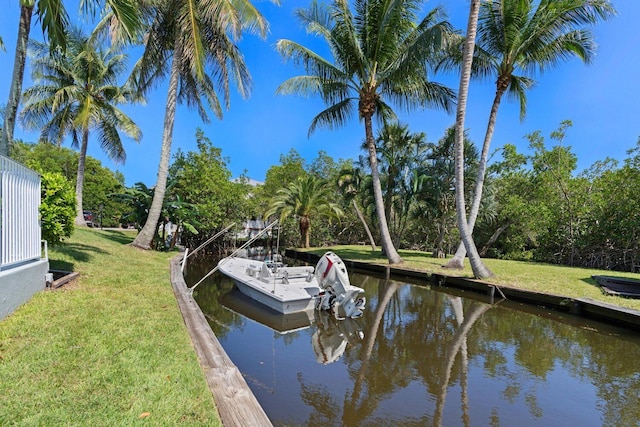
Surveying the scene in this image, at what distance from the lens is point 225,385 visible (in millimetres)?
3424

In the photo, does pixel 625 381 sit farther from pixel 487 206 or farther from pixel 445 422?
pixel 487 206

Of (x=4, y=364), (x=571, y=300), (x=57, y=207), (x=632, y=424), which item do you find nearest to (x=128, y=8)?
(x=57, y=207)

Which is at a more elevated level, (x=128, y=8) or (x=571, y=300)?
(x=128, y=8)

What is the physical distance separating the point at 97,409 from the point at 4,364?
137 centimetres

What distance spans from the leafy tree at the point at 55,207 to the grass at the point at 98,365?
3.55 feet

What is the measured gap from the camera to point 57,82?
766 inches

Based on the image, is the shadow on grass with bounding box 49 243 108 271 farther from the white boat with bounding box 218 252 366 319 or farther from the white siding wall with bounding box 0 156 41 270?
the white boat with bounding box 218 252 366 319

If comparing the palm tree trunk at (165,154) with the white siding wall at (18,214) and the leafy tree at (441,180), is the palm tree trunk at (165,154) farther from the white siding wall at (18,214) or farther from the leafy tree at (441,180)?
the leafy tree at (441,180)

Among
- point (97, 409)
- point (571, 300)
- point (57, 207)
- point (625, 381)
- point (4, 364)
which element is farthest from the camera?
point (571, 300)

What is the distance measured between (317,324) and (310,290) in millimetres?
1312

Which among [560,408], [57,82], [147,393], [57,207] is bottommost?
[560,408]

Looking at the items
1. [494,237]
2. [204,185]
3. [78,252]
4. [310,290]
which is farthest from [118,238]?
[494,237]

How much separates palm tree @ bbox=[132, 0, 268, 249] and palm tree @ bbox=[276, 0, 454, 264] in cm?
244

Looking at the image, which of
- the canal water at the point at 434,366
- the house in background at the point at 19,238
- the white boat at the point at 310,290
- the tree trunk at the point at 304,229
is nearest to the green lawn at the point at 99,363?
the house in background at the point at 19,238
